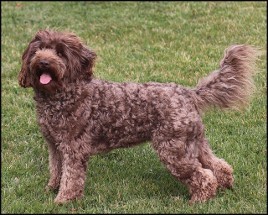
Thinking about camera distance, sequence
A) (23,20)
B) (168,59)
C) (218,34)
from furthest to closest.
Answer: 1. (23,20)
2. (218,34)
3. (168,59)

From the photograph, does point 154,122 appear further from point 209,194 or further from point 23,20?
point 23,20

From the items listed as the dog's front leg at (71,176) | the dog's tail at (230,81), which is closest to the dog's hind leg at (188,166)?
the dog's tail at (230,81)

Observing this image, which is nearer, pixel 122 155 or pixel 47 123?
pixel 47 123

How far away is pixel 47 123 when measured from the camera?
6.09 metres

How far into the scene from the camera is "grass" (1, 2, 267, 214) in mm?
6113

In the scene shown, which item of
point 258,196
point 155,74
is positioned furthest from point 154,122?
point 155,74

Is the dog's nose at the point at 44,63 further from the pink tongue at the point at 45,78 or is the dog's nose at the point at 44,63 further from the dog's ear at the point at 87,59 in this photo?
the dog's ear at the point at 87,59

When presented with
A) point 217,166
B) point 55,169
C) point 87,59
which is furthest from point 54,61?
point 217,166

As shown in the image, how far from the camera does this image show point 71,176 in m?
6.03

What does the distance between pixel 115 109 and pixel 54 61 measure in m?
0.87

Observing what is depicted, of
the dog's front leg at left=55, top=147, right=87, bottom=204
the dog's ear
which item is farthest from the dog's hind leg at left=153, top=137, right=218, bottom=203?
the dog's ear

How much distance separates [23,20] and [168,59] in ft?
15.1

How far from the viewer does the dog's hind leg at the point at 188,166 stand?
5973 mm

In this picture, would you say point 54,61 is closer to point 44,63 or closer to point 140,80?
point 44,63
